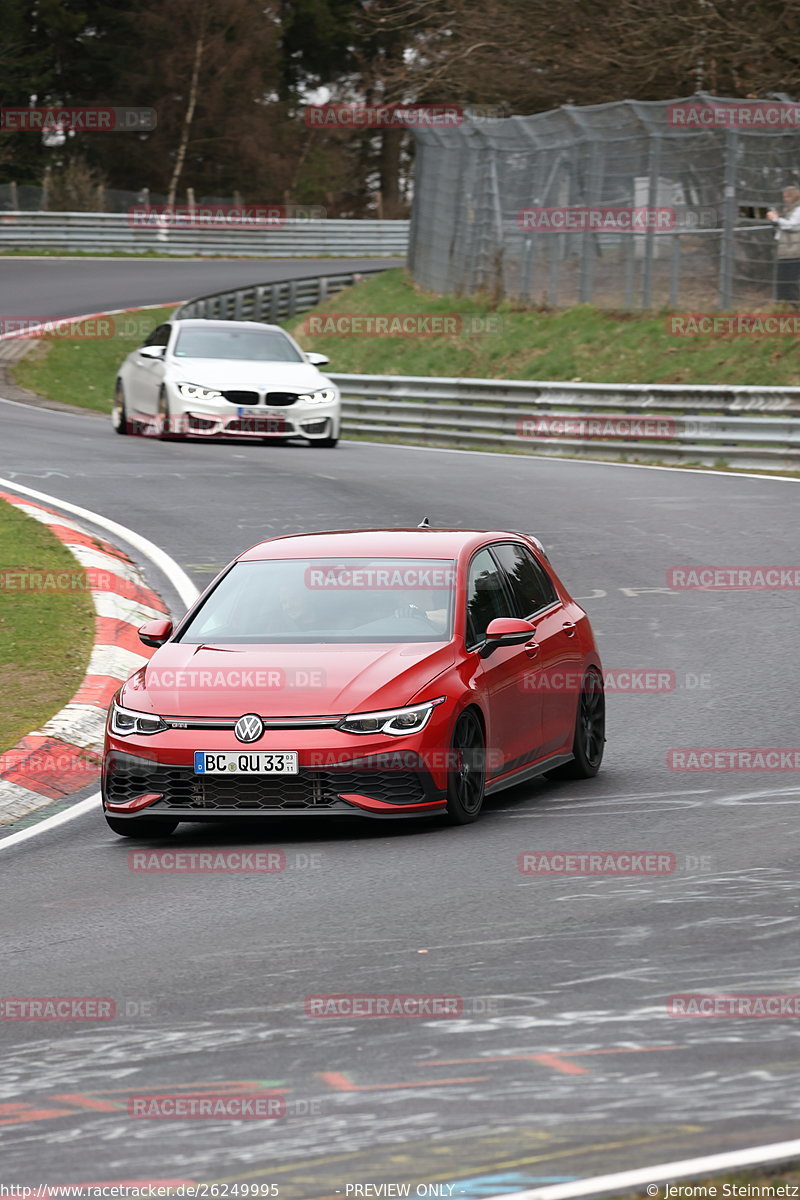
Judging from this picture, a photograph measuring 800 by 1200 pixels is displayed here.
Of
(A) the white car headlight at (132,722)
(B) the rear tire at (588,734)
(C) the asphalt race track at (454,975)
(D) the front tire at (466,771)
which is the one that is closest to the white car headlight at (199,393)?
(C) the asphalt race track at (454,975)

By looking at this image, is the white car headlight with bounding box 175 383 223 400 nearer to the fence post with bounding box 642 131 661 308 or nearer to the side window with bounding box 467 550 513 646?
the fence post with bounding box 642 131 661 308

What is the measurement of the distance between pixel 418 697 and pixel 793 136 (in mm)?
21226

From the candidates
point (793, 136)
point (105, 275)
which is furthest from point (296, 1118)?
point (105, 275)

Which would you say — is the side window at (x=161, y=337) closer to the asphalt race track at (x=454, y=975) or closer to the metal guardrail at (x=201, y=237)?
the asphalt race track at (x=454, y=975)

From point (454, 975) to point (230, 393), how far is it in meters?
19.2

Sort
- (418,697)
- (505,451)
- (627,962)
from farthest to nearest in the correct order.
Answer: (505,451) → (418,697) → (627,962)

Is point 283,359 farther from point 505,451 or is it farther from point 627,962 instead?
point 627,962

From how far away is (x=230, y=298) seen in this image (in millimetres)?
43188

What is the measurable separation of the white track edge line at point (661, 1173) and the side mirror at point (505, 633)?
5058 millimetres

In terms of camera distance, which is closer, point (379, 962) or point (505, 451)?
point (379, 962)

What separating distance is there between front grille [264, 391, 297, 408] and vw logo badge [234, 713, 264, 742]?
16465mm

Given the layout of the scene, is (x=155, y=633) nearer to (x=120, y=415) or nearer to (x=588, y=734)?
(x=588, y=734)

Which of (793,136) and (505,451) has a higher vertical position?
(793,136)

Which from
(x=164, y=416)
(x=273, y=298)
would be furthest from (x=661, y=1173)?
(x=273, y=298)
